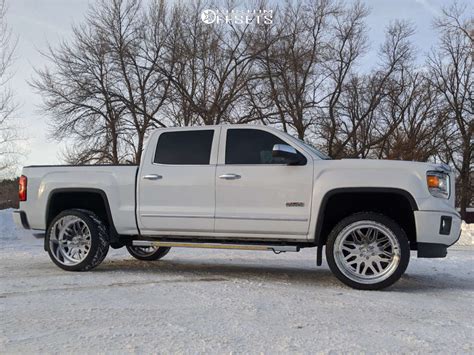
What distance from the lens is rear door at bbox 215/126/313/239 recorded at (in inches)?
237

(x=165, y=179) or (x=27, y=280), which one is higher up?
(x=165, y=179)

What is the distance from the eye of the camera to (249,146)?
6480mm

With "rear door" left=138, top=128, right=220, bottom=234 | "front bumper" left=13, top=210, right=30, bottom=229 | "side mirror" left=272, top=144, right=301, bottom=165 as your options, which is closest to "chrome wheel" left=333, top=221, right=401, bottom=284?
"side mirror" left=272, top=144, right=301, bottom=165

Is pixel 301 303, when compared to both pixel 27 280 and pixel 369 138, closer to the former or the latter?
pixel 27 280

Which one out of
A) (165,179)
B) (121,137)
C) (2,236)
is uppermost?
(121,137)

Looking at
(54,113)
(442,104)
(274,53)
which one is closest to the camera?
(54,113)

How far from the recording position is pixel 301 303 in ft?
16.3

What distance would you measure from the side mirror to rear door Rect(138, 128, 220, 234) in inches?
36.5

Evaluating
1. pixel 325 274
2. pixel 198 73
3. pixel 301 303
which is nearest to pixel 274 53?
pixel 198 73

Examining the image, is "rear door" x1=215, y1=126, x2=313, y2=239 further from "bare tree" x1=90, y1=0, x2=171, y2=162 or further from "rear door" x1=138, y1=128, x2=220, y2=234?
"bare tree" x1=90, y1=0, x2=171, y2=162

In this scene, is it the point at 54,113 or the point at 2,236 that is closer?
the point at 2,236

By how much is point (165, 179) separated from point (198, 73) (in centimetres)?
2201

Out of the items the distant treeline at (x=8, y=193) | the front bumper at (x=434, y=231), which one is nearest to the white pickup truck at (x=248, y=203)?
the front bumper at (x=434, y=231)

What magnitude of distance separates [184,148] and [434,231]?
3.23 m
